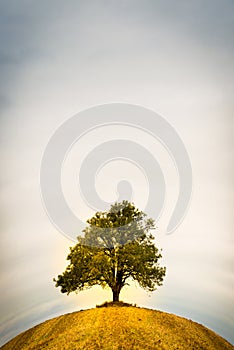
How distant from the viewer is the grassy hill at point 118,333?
11.4m

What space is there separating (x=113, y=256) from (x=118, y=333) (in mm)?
3991

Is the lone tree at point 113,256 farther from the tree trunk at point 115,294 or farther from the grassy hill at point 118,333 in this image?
the grassy hill at point 118,333

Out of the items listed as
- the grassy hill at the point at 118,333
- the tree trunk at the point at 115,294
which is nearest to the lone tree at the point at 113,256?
the tree trunk at the point at 115,294

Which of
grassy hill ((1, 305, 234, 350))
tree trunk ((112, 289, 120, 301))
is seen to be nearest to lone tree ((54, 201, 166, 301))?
tree trunk ((112, 289, 120, 301))

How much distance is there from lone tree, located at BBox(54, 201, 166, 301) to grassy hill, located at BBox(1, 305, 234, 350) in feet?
4.12

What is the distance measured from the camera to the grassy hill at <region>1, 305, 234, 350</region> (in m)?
11.4

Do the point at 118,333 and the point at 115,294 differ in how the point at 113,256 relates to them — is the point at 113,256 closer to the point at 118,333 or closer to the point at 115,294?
the point at 115,294

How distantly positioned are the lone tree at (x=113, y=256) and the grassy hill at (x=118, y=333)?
126 cm

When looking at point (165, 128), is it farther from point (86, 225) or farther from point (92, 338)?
point (92, 338)

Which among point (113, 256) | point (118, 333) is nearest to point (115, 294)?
point (113, 256)

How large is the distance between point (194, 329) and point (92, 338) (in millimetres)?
4764

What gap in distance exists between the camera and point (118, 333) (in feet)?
38.7

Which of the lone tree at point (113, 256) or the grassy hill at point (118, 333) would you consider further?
the lone tree at point (113, 256)

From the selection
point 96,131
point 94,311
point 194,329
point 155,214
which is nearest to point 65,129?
point 96,131
